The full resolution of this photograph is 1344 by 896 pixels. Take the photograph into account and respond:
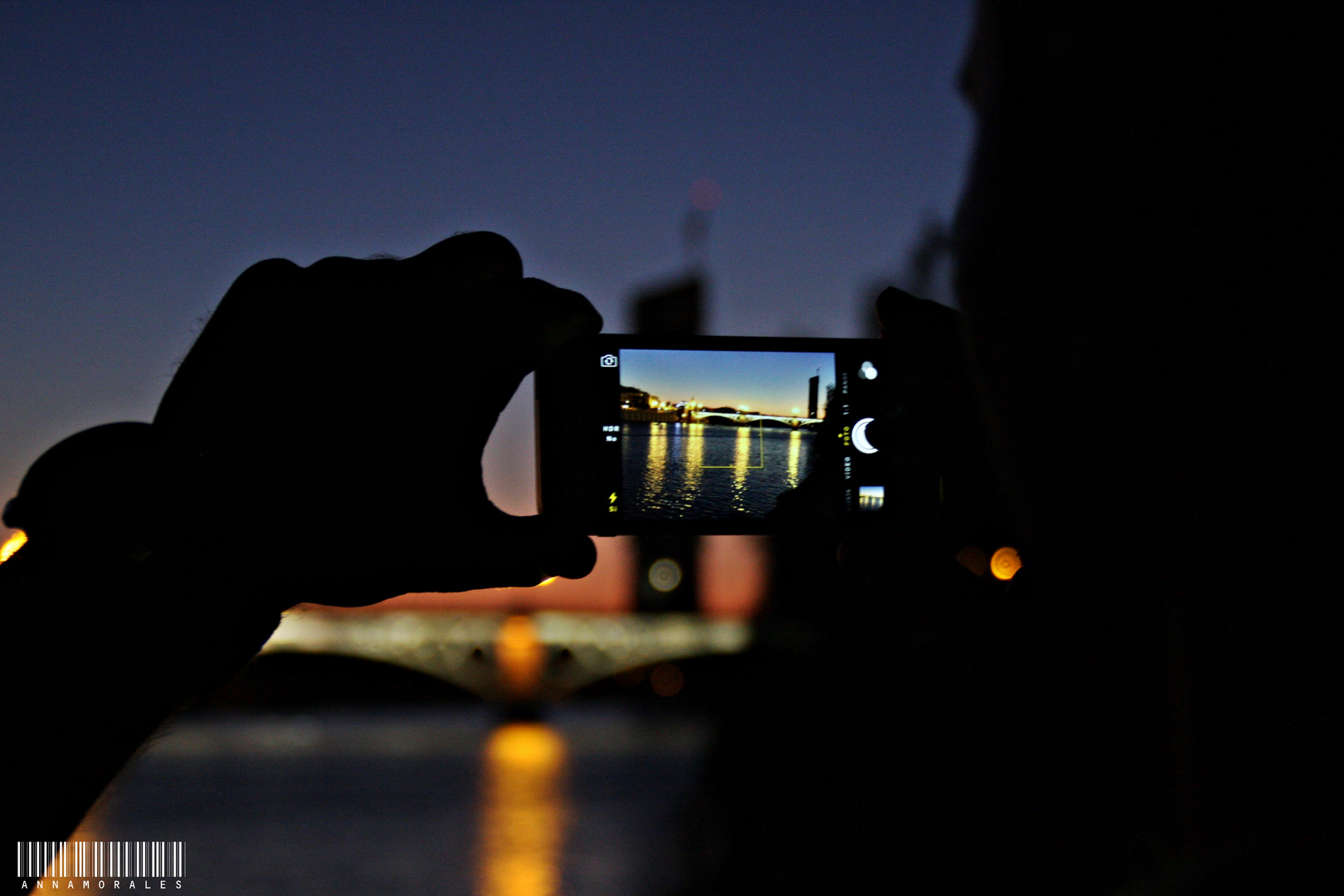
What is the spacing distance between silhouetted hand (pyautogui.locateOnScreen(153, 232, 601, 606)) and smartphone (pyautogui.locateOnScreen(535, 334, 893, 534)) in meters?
0.36

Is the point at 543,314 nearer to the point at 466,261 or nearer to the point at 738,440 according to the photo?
the point at 466,261

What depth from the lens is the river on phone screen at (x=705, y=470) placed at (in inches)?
42.8

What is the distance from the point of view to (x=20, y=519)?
1.70 feet

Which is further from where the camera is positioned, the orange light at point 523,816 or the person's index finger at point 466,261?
the orange light at point 523,816

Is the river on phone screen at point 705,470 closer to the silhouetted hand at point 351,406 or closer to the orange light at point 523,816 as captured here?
the silhouetted hand at point 351,406

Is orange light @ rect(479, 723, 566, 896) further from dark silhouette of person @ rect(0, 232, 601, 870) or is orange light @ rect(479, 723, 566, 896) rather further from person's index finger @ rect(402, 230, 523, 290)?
person's index finger @ rect(402, 230, 523, 290)

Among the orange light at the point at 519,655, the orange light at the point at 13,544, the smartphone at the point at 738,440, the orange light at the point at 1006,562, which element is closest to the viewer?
the orange light at the point at 13,544

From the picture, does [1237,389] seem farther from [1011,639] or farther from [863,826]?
[863,826]

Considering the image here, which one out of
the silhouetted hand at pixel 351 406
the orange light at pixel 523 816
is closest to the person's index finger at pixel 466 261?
the silhouetted hand at pixel 351 406

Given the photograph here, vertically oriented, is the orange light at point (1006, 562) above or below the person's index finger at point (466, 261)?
below

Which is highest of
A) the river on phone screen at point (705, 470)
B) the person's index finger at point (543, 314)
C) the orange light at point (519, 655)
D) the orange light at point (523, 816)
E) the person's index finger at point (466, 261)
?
the person's index finger at point (466, 261)

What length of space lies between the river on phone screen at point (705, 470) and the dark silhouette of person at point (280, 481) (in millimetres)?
426

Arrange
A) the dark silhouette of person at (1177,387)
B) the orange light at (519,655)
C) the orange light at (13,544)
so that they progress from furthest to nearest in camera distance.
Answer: the orange light at (519,655) < the orange light at (13,544) < the dark silhouette of person at (1177,387)

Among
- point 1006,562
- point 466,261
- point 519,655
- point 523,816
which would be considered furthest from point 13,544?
point 519,655
